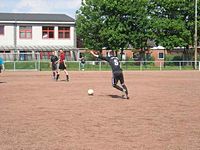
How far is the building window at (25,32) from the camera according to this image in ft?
210

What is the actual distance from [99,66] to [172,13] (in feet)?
42.5

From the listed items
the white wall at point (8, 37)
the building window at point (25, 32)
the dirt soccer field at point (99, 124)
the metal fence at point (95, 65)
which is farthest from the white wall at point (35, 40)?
the dirt soccer field at point (99, 124)

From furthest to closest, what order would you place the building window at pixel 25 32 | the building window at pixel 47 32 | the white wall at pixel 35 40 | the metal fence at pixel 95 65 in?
the building window at pixel 47 32, the building window at pixel 25 32, the white wall at pixel 35 40, the metal fence at pixel 95 65

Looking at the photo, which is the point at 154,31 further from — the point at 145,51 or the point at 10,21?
the point at 10,21

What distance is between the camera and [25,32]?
6431 centimetres

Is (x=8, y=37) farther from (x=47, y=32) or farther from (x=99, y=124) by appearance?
(x=99, y=124)

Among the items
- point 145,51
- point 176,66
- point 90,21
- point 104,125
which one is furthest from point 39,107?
point 145,51

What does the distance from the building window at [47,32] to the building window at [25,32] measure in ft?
6.53

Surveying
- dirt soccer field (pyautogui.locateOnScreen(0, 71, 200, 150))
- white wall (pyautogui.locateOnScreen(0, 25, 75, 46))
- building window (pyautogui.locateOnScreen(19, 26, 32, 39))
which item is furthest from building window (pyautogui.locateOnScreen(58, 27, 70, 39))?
dirt soccer field (pyautogui.locateOnScreen(0, 71, 200, 150))

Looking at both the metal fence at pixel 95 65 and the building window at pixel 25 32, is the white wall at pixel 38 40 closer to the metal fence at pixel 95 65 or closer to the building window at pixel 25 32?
the building window at pixel 25 32

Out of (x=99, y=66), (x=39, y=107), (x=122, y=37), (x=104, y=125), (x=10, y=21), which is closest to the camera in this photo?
(x=104, y=125)

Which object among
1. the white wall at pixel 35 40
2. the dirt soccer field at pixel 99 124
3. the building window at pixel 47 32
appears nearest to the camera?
the dirt soccer field at pixel 99 124

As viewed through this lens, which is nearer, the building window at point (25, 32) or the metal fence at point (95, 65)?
the metal fence at point (95, 65)

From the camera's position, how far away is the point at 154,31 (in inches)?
2143
